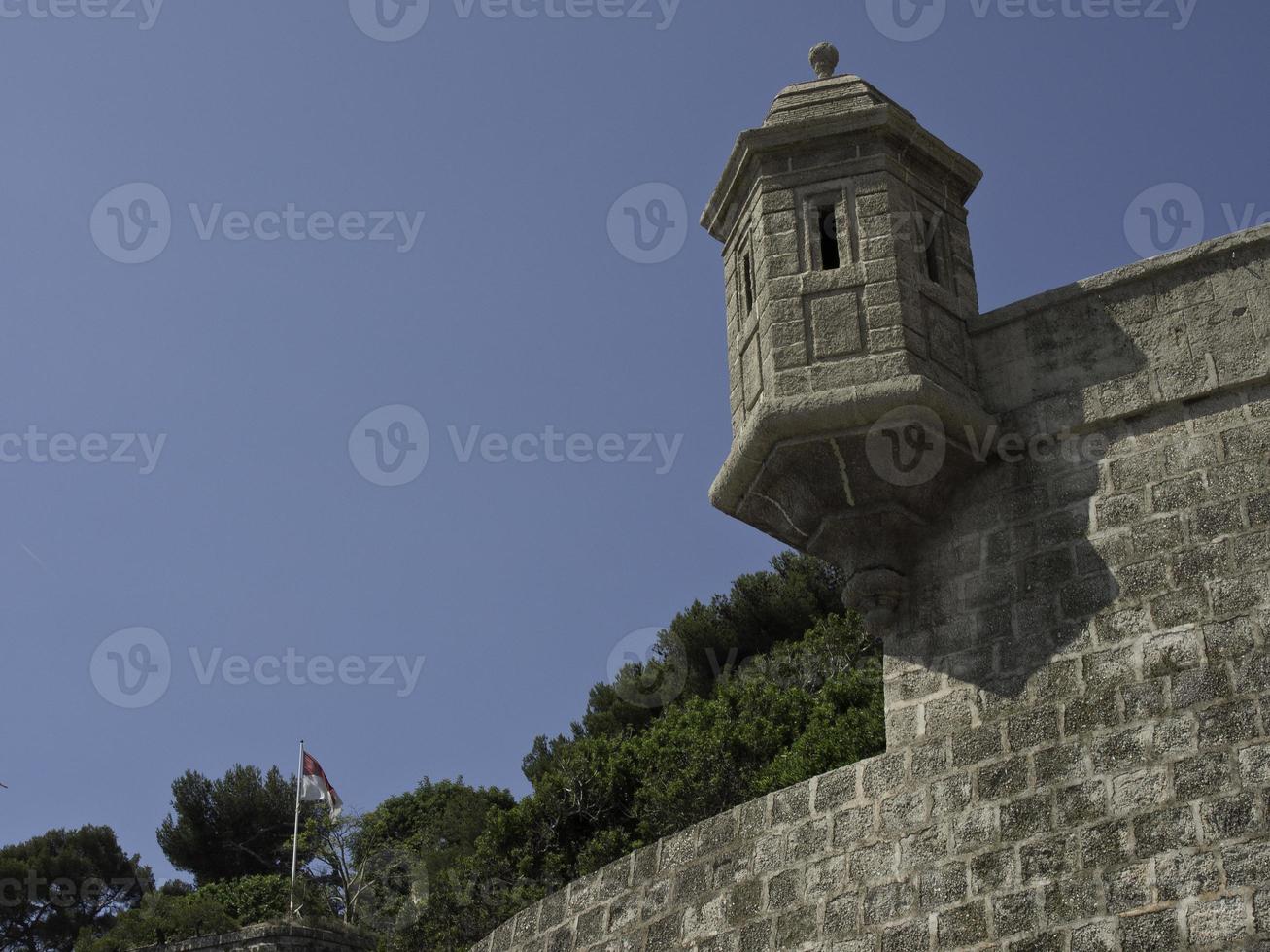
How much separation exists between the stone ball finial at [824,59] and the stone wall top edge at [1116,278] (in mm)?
1849

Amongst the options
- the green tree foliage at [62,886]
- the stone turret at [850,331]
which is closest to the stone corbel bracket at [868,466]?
the stone turret at [850,331]

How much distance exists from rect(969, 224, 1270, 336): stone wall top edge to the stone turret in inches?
7.4

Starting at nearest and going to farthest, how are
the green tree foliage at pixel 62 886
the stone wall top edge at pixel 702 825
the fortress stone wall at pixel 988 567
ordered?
the fortress stone wall at pixel 988 567 → the stone wall top edge at pixel 702 825 → the green tree foliage at pixel 62 886

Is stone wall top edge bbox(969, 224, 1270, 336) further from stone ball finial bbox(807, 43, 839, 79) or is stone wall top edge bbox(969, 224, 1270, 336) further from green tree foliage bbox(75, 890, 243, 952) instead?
green tree foliage bbox(75, 890, 243, 952)

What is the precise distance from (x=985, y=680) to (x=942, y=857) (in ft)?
2.84

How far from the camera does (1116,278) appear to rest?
7.50m

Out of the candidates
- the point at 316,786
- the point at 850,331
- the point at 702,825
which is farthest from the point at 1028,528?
the point at 316,786

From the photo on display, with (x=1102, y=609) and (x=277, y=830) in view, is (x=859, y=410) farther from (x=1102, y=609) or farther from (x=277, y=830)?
(x=277, y=830)

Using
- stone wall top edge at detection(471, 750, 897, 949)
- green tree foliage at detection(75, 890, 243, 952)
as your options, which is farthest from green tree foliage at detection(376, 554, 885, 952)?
stone wall top edge at detection(471, 750, 897, 949)

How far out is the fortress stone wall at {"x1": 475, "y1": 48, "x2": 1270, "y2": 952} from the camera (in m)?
6.33

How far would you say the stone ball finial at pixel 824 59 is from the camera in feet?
28.8

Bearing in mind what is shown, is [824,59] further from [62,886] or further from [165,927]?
[62,886]

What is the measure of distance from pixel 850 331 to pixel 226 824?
30.5 meters

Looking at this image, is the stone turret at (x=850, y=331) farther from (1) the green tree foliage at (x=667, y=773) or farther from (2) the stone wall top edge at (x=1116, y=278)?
(1) the green tree foliage at (x=667, y=773)
